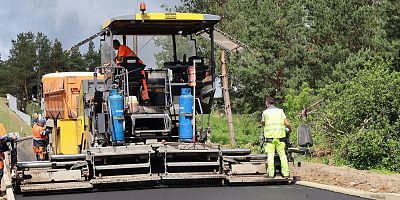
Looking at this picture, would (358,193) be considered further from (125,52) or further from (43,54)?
(43,54)

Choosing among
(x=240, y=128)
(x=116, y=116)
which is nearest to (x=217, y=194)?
(x=116, y=116)

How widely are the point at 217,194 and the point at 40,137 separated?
9473 mm

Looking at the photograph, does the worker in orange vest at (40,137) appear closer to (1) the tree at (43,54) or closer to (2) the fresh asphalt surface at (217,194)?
(2) the fresh asphalt surface at (217,194)

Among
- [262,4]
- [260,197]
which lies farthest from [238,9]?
[260,197]

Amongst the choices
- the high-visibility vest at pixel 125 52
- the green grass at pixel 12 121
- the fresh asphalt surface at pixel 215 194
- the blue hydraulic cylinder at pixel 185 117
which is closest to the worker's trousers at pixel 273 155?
the fresh asphalt surface at pixel 215 194

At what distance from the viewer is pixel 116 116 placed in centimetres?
1188

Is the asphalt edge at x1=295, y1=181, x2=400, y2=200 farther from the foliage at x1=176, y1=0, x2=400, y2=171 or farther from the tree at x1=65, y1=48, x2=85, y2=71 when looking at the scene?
the tree at x1=65, y1=48, x2=85, y2=71

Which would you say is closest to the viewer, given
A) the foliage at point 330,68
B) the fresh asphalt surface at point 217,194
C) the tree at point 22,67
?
the fresh asphalt surface at point 217,194

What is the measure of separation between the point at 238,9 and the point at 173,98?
108ft

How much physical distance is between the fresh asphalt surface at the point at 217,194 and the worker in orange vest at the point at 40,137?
300 inches

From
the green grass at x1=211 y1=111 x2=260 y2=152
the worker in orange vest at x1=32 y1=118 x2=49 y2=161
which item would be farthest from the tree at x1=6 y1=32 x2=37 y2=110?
the worker in orange vest at x1=32 y1=118 x2=49 y2=161

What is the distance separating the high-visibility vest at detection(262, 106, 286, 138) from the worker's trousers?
155 mm

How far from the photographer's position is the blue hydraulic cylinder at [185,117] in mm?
12289

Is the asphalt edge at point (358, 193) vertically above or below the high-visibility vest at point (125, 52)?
below
